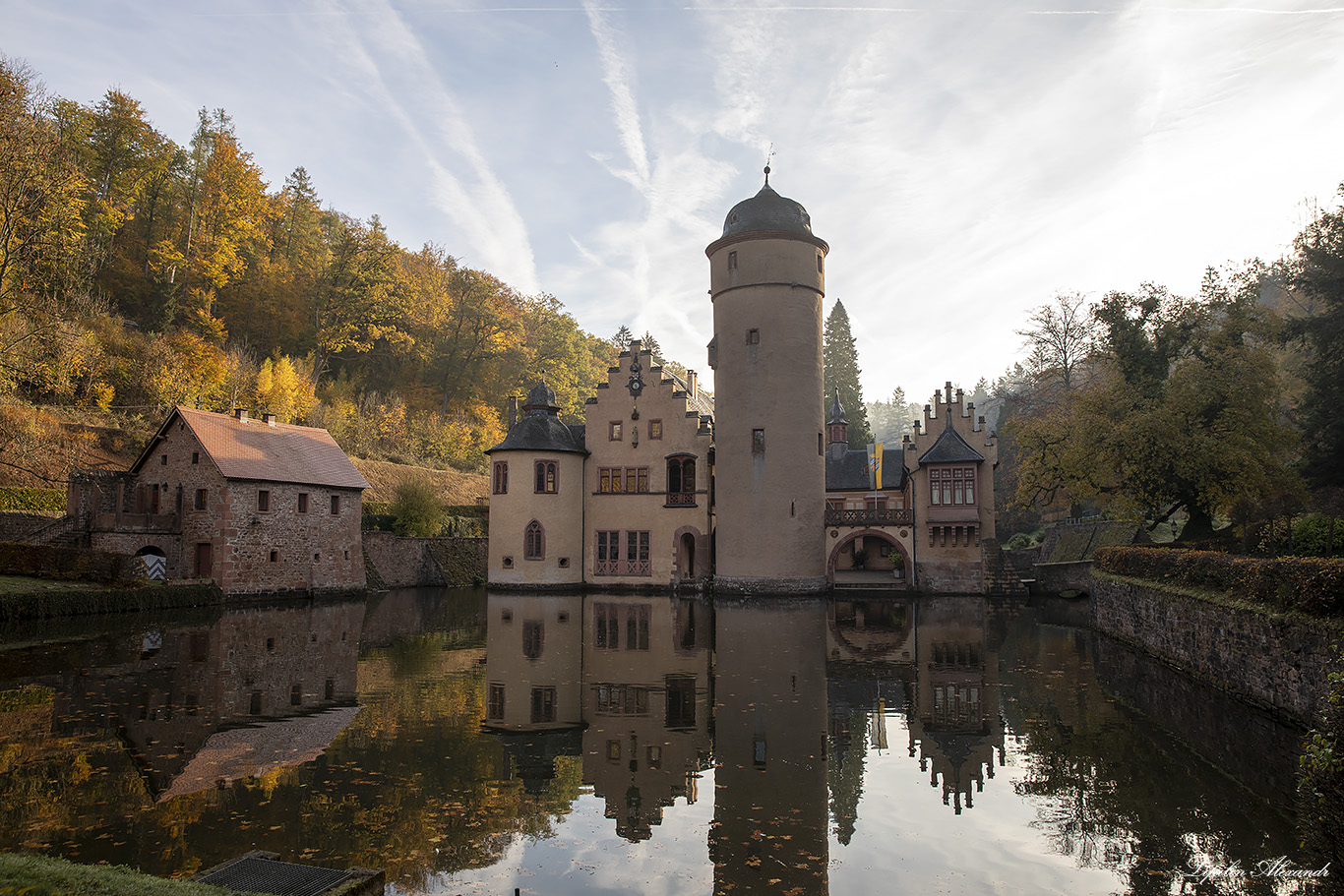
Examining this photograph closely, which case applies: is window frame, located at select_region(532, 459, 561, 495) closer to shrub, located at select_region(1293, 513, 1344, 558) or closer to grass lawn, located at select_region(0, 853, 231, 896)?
shrub, located at select_region(1293, 513, 1344, 558)

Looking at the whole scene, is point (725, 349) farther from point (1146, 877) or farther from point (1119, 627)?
point (1146, 877)

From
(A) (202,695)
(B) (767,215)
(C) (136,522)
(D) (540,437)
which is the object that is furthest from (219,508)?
(B) (767,215)

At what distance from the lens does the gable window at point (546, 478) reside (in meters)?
34.0

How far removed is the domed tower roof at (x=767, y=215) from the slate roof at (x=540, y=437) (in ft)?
36.2

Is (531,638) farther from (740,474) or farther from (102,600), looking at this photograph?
(740,474)

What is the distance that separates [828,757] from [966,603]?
2216cm

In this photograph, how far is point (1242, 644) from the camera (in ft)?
40.0

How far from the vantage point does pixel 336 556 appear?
3147 centimetres

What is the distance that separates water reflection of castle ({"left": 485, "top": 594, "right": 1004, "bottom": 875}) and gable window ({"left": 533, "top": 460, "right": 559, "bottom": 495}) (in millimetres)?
12694

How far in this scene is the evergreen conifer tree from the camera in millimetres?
60838

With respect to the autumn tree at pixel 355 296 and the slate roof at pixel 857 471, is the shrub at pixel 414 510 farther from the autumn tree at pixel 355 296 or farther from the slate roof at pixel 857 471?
the slate roof at pixel 857 471

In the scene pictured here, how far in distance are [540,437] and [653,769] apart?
87.2 feet

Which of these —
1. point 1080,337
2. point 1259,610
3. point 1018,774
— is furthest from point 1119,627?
point 1080,337

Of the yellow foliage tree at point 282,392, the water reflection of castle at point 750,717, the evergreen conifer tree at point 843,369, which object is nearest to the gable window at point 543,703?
the water reflection of castle at point 750,717
